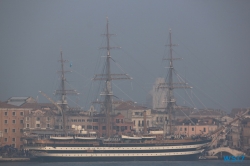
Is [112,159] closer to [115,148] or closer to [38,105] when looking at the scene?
[115,148]

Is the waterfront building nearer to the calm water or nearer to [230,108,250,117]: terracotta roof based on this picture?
the calm water

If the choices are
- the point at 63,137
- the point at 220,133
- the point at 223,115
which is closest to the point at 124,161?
the point at 63,137

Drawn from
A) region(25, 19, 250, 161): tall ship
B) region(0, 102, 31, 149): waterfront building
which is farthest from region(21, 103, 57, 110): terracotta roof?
region(25, 19, 250, 161): tall ship

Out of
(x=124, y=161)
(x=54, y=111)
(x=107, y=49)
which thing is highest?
(x=107, y=49)

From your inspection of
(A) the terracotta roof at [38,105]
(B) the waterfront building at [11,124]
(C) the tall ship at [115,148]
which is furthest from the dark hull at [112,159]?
(A) the terracotta roof at [38,105]

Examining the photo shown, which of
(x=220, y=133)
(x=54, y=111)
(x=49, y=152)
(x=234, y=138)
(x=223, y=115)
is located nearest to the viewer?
(x=49, y=152)

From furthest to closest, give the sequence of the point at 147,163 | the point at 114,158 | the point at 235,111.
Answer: the point at 235,111, the point at 114,158, the point at 147,163

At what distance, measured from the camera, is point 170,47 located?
106625 mm

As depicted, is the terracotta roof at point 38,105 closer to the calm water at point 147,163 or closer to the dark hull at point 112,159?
the dark hull at point 112,159

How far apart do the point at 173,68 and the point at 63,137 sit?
73.3 feet

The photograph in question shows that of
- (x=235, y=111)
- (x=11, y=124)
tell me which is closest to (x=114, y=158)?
(x=11, y=124)

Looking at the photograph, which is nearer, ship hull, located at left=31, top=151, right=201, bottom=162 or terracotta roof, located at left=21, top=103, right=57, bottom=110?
ship hull, located at left=31, top=151, right=201, bottom=162

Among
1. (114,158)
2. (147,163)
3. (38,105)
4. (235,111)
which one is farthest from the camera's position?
(235,111)

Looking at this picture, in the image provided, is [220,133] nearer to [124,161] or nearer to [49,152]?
[124,161]
